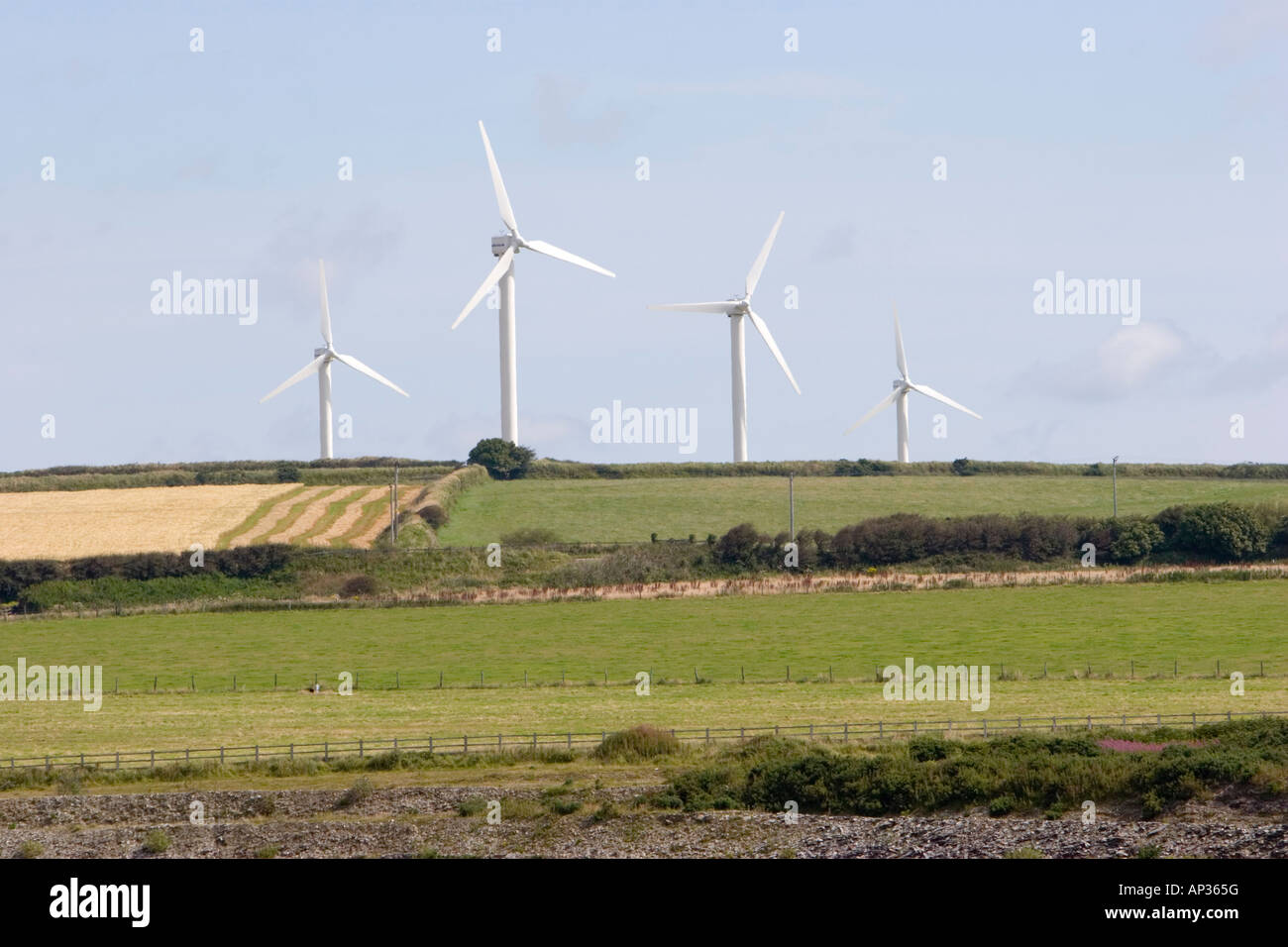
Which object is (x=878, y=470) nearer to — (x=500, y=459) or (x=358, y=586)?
(x=500, y=459)

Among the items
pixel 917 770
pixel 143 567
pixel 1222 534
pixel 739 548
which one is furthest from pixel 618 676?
pixel 1222 534

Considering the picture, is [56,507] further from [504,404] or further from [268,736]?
[268,736]

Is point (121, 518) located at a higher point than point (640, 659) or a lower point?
higher

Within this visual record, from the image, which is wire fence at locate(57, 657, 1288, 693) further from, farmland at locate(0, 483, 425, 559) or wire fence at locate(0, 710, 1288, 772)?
farmland at locate(0, 483, 425, 559)

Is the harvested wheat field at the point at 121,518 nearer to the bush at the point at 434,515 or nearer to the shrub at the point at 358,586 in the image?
the bush at the point at 434,515

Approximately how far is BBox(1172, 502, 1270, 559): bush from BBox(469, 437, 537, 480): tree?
6093 cm

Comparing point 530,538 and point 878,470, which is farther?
point 878,470

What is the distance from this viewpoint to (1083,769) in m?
48.8

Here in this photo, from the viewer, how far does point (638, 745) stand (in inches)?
2196

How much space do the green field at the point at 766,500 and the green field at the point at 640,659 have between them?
96.2 ft

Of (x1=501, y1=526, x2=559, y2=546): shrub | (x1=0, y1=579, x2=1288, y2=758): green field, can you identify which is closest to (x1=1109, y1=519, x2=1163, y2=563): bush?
(x1=0, y1=579, x2=1288, y2=758): green field

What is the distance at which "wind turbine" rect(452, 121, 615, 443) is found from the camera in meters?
127

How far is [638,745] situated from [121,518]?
79.3 meters
